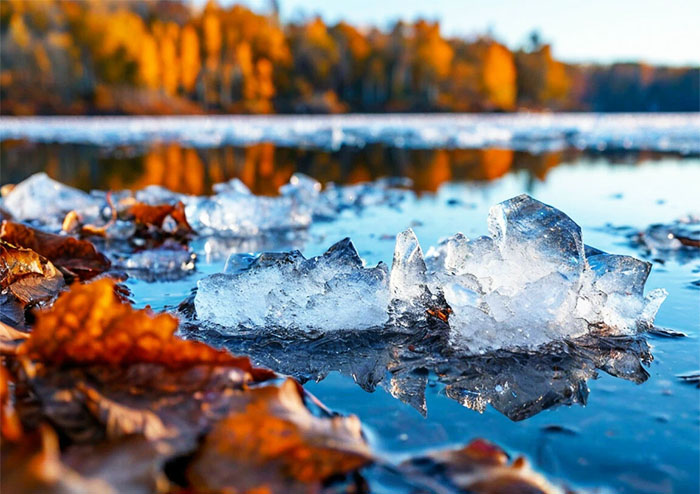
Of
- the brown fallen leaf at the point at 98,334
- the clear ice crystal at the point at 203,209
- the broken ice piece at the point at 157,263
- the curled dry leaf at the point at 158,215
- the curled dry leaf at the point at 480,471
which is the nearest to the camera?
the curled dry leaf at the point at 480,471

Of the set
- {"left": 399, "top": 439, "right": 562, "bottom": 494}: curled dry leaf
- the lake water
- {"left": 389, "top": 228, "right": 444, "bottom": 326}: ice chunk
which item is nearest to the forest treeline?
the lake water

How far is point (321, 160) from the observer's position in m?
10.8

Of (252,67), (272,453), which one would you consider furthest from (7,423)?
(252,67)

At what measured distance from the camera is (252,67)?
58656mm

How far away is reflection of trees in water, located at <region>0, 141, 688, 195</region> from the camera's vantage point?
23.9 ft

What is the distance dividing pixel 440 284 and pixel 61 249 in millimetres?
1744

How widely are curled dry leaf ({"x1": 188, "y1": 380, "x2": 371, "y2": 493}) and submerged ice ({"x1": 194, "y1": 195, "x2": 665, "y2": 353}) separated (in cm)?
75

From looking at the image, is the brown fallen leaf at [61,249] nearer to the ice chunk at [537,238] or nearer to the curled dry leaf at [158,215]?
the curled dry leaf at [158,215]

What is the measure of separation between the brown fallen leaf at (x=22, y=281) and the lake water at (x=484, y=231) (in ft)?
1.05

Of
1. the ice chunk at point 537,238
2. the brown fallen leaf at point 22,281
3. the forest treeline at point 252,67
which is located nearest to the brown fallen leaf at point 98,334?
the brown fallen leaf at point 22,281

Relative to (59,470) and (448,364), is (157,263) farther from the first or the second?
(59,470)

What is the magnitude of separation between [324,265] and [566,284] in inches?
30.1

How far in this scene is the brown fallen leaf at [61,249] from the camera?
250 cm

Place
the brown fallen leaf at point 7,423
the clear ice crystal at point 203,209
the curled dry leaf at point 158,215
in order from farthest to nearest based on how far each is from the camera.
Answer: the clear ice crystal at point 203,209
the curled dry leaf at point 158,215
the brown fallen leaf at point 7,423
